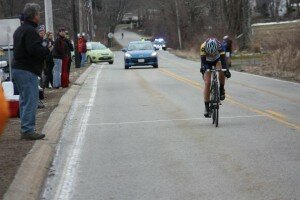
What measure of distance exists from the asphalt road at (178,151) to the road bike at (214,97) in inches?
8.5

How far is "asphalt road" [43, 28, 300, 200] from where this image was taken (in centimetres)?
734

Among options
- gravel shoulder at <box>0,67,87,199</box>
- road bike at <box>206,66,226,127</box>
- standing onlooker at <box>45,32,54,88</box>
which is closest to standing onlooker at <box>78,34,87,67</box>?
standing onlooker at <box>45,32,54,88</box>

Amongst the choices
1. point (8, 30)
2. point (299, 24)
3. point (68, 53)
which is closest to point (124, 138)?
point (8, 30)

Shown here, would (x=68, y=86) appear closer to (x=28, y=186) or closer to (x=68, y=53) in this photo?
(x=68, y=53)

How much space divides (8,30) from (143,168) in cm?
1124

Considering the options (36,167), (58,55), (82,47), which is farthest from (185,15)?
(36,167)

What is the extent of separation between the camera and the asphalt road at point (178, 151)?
7.34m

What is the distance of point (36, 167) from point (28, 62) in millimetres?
2362

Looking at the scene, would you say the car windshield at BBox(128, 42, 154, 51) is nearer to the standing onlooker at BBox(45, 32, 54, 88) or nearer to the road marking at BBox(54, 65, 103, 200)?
the standing onlooker at BBox(45, 32, 54, 88)

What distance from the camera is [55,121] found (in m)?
12.9

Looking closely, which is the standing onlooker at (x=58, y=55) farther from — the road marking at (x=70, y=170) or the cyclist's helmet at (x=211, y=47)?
the cyclist's helmet at (x=211, y=47)

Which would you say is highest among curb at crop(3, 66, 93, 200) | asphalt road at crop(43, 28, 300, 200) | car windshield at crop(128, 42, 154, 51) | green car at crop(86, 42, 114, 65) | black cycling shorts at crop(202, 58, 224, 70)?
black cycling shorts at crop(202, 58, 224, 70)

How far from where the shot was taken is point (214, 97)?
12.4 m

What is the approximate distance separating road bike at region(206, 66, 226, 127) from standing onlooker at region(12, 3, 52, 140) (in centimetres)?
341
